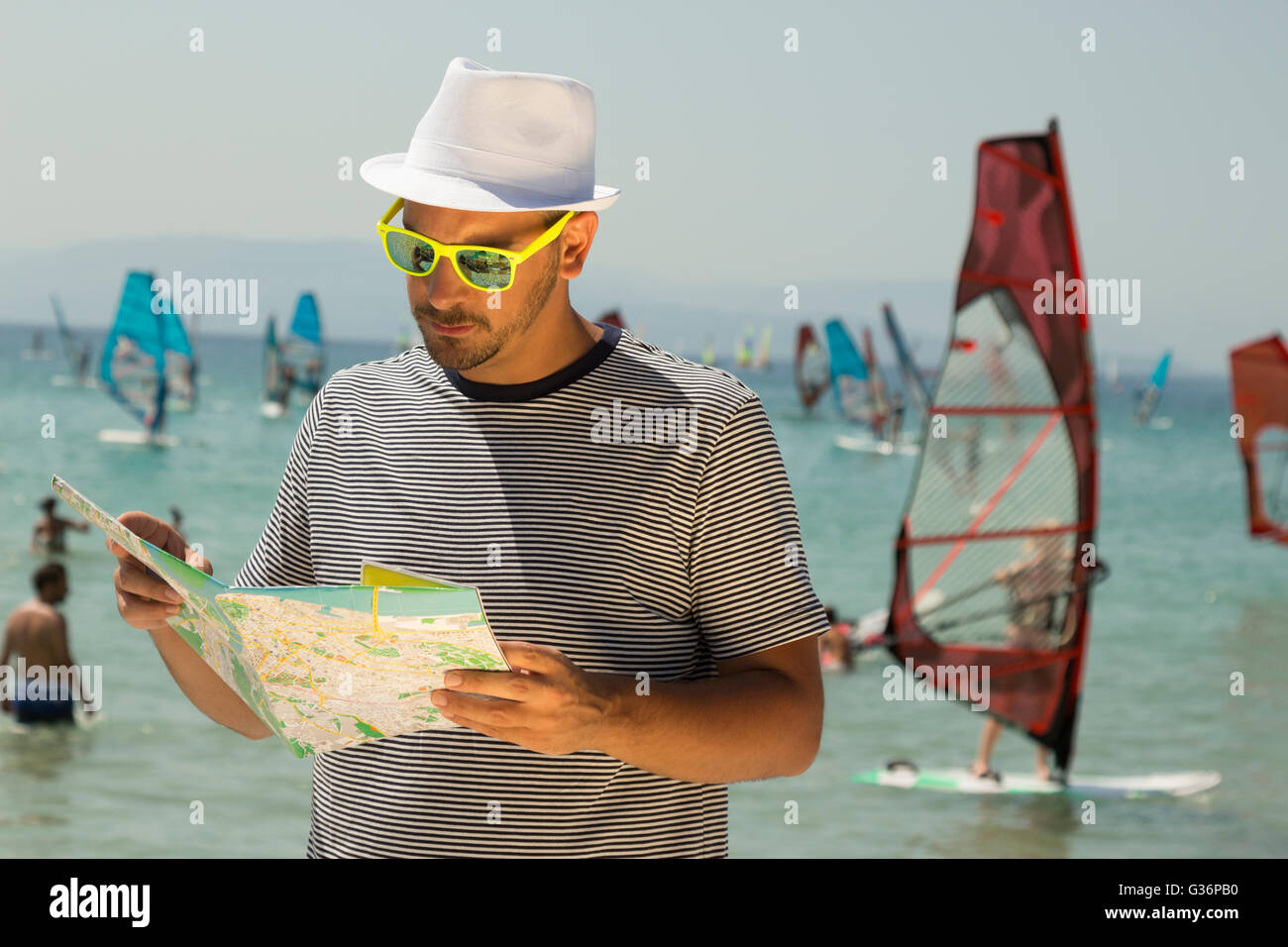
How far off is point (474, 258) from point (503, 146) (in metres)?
0.15

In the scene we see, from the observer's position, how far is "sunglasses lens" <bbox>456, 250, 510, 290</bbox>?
1599 mm

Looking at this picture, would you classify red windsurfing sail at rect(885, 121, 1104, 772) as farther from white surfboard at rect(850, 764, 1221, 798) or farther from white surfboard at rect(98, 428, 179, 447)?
white surfboard at rect(98, 428, 179, 447)

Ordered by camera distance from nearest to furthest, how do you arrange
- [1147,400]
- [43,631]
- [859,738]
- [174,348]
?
[43,631] < [859,738] < [174,348] < [1147,400]

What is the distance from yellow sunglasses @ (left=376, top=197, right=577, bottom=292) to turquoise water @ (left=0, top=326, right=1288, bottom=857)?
198 inches

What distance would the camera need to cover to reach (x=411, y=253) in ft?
5.41

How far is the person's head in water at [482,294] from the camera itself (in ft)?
5.23

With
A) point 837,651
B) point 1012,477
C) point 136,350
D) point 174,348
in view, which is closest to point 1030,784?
point 1012,477

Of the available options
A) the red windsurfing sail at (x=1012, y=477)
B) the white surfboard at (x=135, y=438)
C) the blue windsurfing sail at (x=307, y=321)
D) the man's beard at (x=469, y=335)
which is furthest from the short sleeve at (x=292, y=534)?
the white surfboard at (x=135, y=438)

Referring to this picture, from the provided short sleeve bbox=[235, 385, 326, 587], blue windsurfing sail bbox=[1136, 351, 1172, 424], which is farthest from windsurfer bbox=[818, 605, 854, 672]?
blue windsurfing sail bbox=[1136, 351, 1172, 424]

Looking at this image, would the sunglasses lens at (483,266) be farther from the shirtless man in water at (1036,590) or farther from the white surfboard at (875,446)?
the white surfboard at (875,446)

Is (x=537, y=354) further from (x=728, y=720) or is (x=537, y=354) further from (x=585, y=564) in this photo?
(x=728, y=720)
